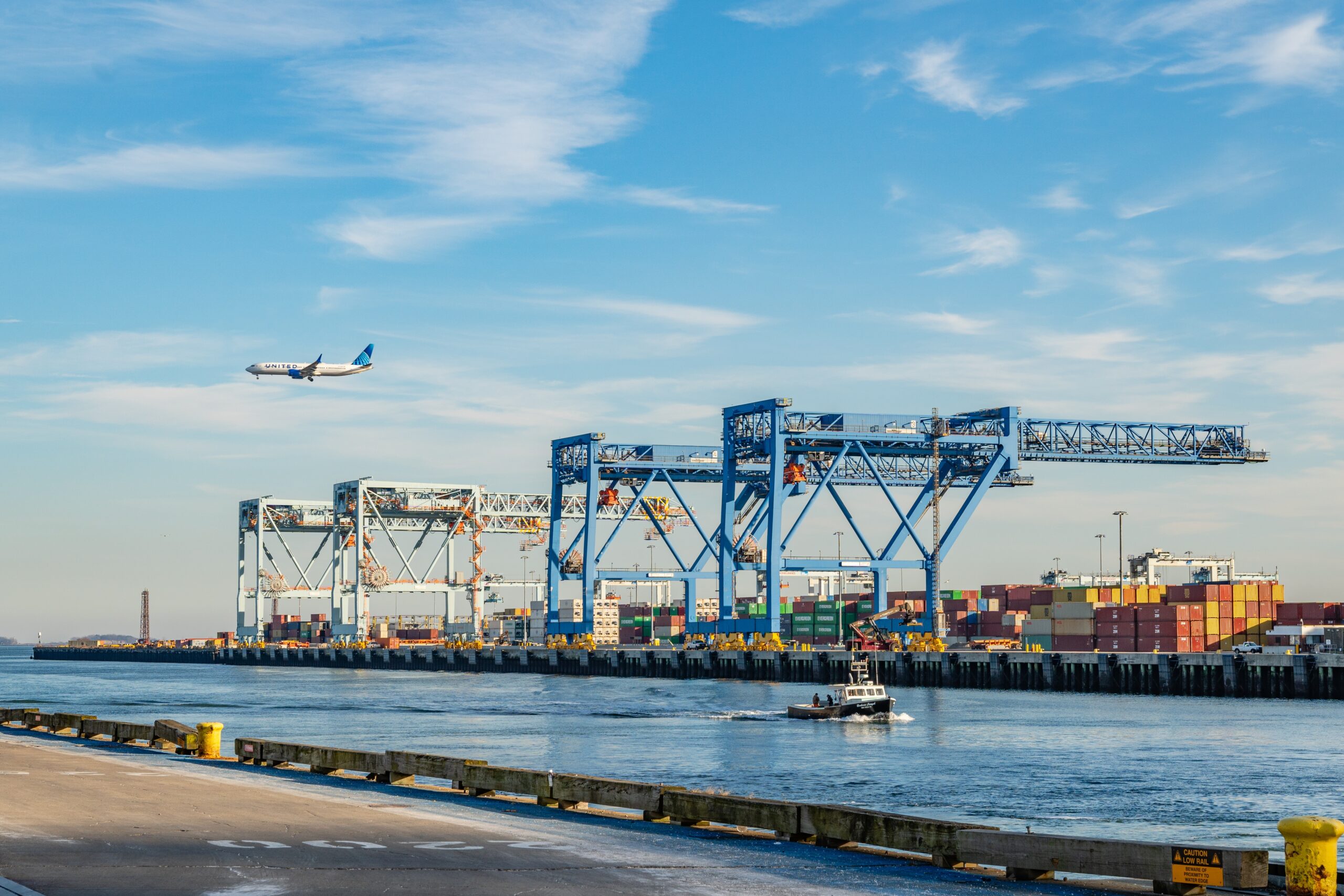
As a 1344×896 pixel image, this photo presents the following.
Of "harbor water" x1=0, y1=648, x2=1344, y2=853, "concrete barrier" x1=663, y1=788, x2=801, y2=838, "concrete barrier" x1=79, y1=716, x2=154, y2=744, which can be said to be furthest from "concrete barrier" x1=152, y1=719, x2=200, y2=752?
"concrete barrier" x1=663, y1=788, x2=801, y2=838

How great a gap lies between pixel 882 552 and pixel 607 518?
138 ft

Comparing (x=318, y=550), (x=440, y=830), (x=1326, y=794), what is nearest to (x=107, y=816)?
(x=440, y=830)

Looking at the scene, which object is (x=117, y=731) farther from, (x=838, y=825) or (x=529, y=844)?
(x=838, y=825)

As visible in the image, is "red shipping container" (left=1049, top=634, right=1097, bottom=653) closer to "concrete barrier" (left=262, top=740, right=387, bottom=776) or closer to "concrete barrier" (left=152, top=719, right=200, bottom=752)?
"concrete barrier" (left=152, top=719, right=200, bottom=752)

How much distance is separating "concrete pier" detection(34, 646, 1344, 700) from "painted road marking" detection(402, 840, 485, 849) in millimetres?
66398

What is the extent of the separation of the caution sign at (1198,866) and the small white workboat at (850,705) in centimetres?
4941

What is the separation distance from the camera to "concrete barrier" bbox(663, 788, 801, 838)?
20.8 m

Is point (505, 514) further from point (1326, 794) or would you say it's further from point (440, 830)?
point (440, 830)

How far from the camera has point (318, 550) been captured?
172000 mm

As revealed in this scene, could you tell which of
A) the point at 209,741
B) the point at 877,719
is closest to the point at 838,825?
the point at 209,741

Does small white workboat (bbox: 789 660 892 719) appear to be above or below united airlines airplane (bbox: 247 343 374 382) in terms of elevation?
below

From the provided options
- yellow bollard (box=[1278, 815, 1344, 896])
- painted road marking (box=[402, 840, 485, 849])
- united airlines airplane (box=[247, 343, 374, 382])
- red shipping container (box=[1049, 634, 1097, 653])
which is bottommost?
Result: red shipping container (box=[1049, 634, 1097, 653])

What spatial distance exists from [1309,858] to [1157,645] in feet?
285

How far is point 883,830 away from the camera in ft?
63.7
